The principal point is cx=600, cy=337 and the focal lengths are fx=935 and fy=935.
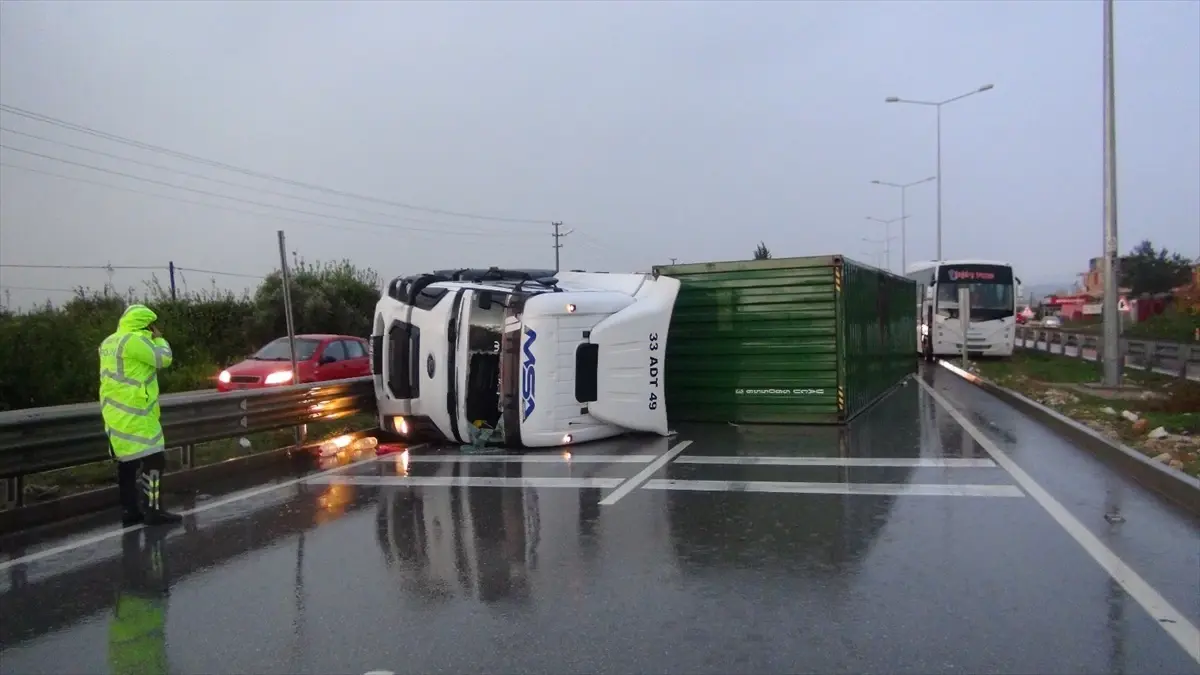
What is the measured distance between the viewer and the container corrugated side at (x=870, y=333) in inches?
546

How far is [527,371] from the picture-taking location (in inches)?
436

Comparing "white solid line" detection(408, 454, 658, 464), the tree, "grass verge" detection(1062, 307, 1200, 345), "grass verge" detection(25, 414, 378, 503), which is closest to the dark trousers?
"grass verge" detection(25, 414, 378, 503)

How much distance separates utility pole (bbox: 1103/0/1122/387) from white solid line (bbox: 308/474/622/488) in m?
12.8

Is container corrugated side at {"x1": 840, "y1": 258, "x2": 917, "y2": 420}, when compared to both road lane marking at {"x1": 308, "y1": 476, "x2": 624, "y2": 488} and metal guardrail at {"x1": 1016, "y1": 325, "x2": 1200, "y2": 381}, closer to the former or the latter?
metal guardrail at {"x1": 1016, "y1": 325, "x2": 1200, "y2": 381}

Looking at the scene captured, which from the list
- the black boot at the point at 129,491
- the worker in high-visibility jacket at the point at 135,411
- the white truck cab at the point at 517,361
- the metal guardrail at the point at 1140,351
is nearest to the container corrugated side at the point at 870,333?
the white truck cab at the point at 517,361

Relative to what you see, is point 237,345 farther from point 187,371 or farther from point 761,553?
point 761,553

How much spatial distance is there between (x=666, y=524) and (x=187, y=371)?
20.2 metres

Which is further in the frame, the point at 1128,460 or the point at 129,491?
the point at 1128,460

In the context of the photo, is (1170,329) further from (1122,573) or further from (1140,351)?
(1122,573)

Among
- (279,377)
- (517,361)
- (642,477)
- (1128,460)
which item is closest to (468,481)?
(642,477)

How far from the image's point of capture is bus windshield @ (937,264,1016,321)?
29.9 m

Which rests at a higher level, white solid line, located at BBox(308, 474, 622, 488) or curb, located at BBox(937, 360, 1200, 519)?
curb, located at BBox(937, 360, 1200, 519)

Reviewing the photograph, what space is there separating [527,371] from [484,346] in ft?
2.20

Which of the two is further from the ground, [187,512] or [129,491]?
[129,491]
